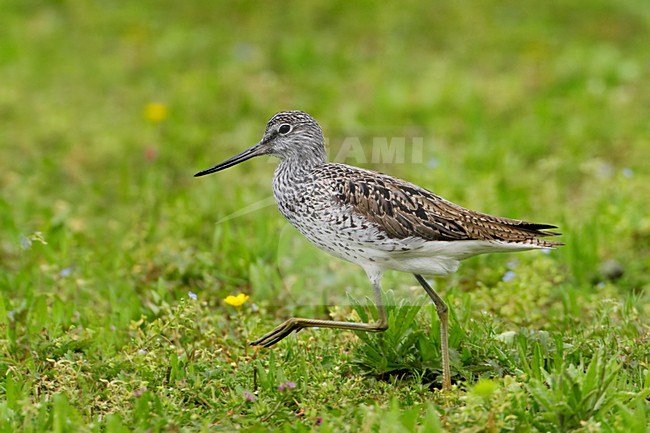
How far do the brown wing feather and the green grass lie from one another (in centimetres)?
52

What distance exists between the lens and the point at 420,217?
206 inches

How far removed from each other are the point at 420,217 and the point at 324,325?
2.63 ft

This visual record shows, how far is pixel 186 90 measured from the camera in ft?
33.1

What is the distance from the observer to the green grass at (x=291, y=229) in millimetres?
4859

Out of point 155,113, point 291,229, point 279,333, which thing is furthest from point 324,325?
point 155,113

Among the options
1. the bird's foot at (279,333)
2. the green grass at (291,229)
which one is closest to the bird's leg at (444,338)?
the green grass at (291,229)

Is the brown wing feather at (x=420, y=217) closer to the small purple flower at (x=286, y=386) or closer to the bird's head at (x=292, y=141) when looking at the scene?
the bird's head at (x=292, y=141)

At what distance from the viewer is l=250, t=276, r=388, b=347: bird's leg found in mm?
5184

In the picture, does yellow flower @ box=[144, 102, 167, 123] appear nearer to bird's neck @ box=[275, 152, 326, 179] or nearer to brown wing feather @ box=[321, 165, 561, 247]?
bird's neck @ box=[275, 152, 326, 179]

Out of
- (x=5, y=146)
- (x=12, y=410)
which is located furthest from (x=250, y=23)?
(x=12, y=410)

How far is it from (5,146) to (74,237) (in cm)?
230

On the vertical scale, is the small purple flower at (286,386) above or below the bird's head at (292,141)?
below

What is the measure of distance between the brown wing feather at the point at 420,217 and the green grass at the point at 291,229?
518 millimetres

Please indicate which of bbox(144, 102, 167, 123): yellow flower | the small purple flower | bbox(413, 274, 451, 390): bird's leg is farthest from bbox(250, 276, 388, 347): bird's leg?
bbox(144, 102, 167, 123): yellow flower
